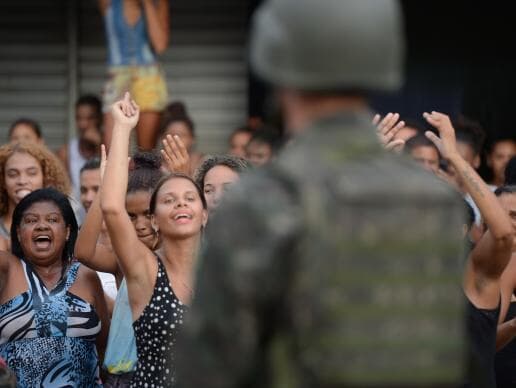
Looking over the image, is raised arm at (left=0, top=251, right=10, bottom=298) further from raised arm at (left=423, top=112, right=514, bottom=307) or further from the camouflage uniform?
the camouflage uniform

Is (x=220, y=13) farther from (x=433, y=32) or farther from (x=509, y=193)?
(x=509, y=193)

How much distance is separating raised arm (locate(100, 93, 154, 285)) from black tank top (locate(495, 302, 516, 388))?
1966 millimetres

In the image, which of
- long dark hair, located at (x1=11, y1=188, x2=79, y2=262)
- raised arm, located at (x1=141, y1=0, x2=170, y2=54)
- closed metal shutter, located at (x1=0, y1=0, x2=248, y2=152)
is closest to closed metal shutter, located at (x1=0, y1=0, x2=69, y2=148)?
closed metal shutter, located at (x1=0, y1=0, x2=248, y2=152)

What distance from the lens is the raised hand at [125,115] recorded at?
532 centimetres

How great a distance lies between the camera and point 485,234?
5641 millimetres

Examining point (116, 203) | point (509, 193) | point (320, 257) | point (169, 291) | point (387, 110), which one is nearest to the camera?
point (320, 257)

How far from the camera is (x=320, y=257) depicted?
2854mm

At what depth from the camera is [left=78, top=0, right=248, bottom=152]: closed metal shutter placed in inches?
457

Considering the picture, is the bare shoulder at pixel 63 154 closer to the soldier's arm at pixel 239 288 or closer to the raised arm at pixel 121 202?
the raised arm at pixel 121 202

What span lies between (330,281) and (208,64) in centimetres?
889

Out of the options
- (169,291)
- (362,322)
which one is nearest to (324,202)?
(362,322)

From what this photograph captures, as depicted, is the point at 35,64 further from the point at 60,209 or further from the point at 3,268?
the point at 3,268

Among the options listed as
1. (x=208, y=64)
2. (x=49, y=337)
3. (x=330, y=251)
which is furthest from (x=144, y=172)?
(x=208, y=64)

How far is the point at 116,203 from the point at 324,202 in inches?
86.1
